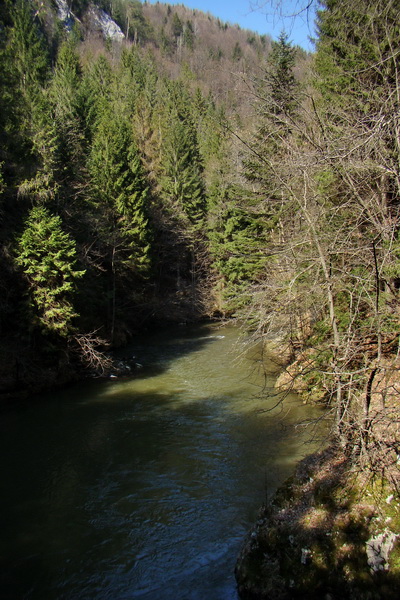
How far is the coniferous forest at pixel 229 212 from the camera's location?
6.04 metres

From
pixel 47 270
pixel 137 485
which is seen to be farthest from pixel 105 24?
pixel 137 485

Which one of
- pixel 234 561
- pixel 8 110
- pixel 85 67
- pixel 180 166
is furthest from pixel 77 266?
pixel 85 67

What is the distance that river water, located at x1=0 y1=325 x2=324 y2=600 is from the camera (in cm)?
615

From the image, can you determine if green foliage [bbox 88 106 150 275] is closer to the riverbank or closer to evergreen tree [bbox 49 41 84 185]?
evergreen tree [bbox 49 41 84 185]

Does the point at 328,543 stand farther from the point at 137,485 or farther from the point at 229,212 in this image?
the point at 229,212

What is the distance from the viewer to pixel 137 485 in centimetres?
858

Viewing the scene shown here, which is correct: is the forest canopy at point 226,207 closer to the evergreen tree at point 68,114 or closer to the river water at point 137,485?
the evergreen tree at point 68,114

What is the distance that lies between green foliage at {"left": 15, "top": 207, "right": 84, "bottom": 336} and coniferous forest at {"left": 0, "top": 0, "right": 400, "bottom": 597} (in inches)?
2.8

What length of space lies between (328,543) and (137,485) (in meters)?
4.48

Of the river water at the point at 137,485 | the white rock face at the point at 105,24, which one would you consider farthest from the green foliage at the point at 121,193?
the white rock face at the point at 105,24

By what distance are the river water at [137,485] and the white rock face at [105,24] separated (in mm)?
88841

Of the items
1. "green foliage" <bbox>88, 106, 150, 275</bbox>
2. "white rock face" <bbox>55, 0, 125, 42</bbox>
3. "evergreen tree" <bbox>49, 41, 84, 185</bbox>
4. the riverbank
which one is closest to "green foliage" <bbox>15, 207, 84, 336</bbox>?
"evergreen tree" <bbox>49, 41, 84, 185</bbox>

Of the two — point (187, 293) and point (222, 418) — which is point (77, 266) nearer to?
point (222, 418)

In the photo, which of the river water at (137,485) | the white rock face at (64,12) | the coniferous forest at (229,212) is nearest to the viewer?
the coniferous forest at (229,212)
